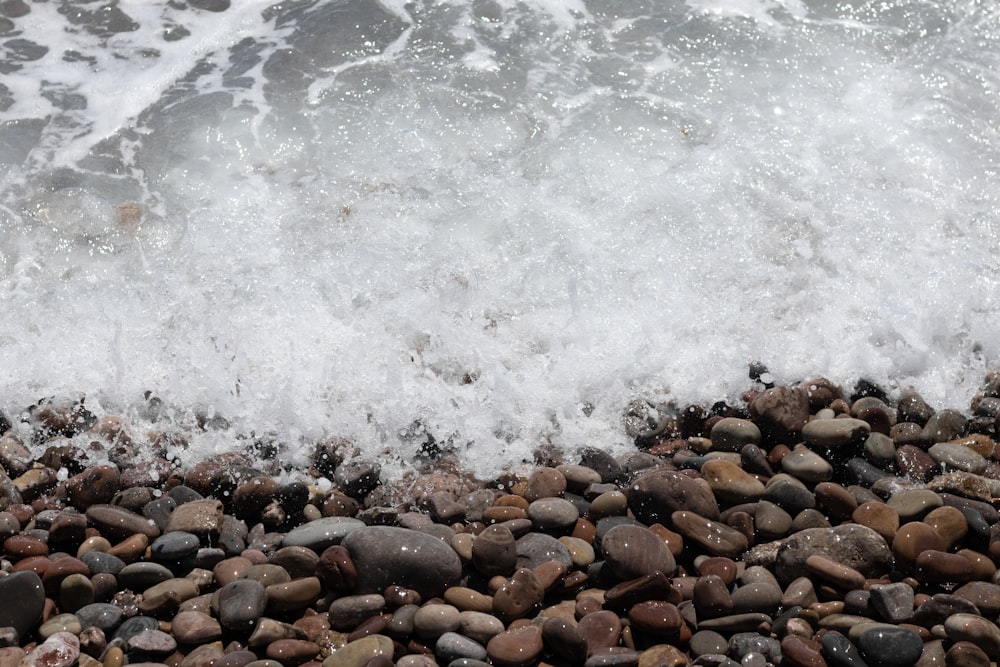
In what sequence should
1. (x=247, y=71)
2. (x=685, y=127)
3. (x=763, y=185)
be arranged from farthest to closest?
(x=247, y=71)
(x=685, y=127)
(x=763, y=185)

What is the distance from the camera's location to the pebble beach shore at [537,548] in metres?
2.72

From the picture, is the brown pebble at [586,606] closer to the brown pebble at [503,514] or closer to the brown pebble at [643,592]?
the brown pebble at [643,592]

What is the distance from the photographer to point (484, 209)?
4809 millimetres

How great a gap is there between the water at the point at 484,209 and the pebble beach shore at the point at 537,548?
23cm

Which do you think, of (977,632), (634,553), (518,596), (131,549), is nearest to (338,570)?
(518,596)

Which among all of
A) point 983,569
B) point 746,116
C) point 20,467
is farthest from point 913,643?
point 746,116

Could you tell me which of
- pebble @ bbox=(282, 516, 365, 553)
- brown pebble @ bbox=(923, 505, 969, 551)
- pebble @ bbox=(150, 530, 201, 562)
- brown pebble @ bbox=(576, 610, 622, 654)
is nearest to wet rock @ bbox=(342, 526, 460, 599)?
pebble @ bbox=(282, 516, 365, 553)

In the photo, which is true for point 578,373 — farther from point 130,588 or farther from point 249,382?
point 130,588

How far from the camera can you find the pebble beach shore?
2719 millimetres

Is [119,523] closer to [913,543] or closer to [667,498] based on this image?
[667,498]

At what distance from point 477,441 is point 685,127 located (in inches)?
109

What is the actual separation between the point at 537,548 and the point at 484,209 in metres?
2.28

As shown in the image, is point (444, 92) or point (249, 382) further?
point (444, 92)

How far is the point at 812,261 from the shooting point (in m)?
4.48
